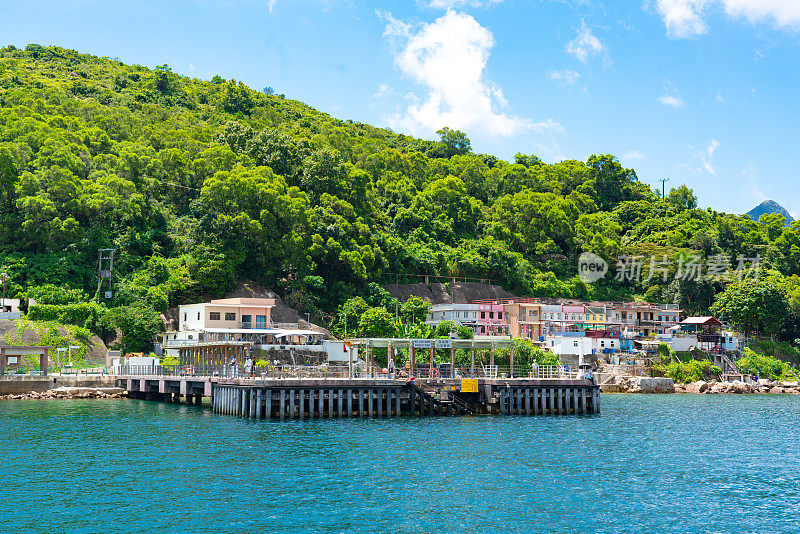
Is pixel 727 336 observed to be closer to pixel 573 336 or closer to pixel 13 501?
pixel 573 336

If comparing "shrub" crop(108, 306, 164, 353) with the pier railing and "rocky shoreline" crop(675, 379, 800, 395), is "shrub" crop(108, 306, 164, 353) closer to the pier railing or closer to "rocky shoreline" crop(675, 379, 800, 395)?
the pier railing

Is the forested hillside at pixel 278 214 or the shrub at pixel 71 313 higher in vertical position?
the forested hillside at pixel 278 214

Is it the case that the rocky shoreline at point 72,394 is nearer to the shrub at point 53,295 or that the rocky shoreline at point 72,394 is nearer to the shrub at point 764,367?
the shrub at point 53,295

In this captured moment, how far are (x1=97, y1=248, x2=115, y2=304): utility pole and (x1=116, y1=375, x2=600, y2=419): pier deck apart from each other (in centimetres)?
2967

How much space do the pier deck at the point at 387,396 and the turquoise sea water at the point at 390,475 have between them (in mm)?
1978

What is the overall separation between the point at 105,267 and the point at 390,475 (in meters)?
65.4

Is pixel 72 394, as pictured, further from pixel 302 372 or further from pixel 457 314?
pixel 457 314

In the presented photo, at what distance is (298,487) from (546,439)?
18270 mm

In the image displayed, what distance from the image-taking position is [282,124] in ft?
473

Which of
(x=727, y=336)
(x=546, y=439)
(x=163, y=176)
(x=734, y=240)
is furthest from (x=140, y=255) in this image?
(x=734, y=240)

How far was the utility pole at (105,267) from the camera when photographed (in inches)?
3393

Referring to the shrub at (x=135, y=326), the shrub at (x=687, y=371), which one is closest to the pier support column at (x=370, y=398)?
the shrub at (x=135, y=326)

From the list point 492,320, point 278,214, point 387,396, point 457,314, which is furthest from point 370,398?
point 492,320

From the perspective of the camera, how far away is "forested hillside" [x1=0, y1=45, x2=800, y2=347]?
295 feet
